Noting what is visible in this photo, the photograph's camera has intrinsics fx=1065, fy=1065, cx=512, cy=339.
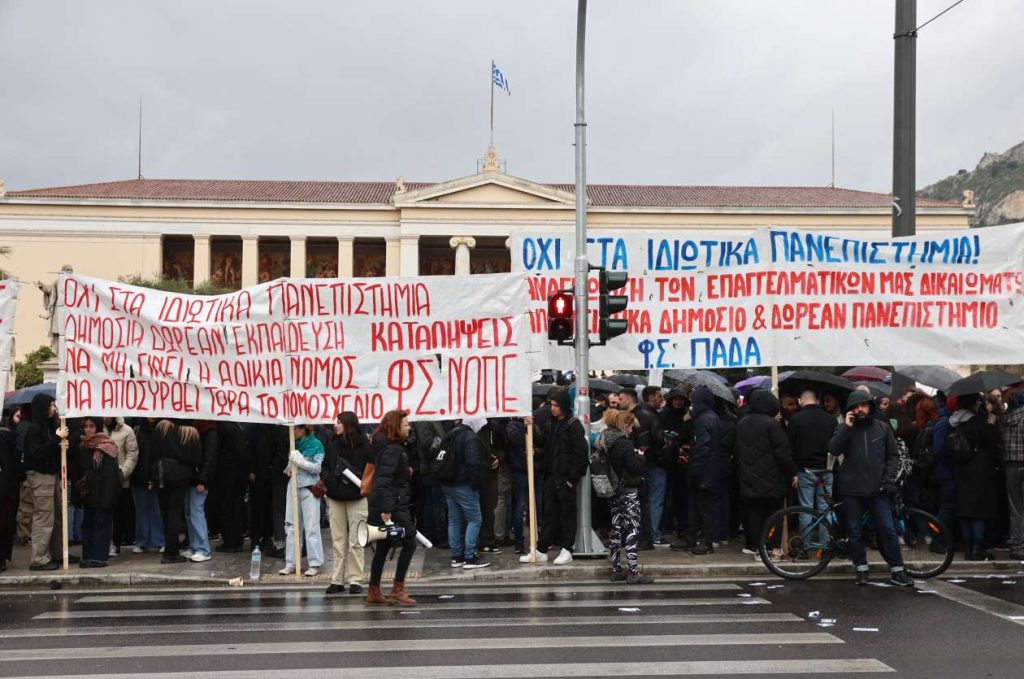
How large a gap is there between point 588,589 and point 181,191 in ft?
222

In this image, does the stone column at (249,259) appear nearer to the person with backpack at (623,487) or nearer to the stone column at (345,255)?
the stone column at (345,255)

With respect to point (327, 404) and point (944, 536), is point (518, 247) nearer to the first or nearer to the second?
point (327, 404)

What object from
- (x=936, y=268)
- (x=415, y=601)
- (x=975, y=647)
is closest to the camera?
(x=975, y=647)

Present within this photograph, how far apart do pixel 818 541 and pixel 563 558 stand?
8.42 ft

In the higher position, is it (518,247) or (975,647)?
(518,247)

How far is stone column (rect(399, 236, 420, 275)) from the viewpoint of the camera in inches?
2736

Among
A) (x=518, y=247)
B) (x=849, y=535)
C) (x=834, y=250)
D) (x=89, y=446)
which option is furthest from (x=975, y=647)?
(x=89, y=446)

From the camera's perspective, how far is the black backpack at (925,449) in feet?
37.7

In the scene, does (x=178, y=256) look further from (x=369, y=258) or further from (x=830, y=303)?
(x=830, y=303)

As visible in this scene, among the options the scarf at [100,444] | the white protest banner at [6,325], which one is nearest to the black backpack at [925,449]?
the scarf at [100,444]

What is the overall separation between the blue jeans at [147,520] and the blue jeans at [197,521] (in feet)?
2.54

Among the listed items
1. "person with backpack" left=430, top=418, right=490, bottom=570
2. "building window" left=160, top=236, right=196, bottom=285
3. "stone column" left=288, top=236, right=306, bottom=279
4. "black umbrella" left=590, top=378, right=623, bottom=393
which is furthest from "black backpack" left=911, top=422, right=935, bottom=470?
"building window" left=160, top=236, right=196, bottom=285

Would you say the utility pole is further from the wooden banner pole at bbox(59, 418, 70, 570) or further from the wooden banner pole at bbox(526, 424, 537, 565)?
the wooden banner pole at bbox(59, 418, 70, 570)

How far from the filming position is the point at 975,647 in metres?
7.14
